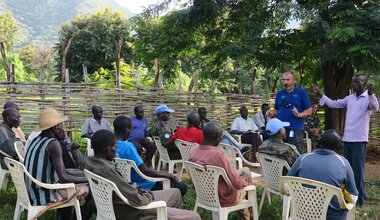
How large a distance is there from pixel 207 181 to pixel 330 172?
1106 mm

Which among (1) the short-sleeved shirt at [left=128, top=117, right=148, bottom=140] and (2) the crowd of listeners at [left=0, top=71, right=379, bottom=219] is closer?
(2) the crowd of listeners at [left=0, top=71, right=379, bottom=219]

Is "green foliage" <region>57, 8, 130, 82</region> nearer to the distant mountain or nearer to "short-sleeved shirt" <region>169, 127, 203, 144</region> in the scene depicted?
"short-sleeved shirt" <region>169, 127, 203, 144</region>

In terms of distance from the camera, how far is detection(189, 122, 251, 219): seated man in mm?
3553

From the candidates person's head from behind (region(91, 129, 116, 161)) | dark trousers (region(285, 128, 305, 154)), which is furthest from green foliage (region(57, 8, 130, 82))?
person's head from behind (region(91, 129, 116, 161))

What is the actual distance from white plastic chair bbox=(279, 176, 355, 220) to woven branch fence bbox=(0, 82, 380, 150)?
6.89m

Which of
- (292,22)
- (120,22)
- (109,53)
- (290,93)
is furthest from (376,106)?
(120,22)

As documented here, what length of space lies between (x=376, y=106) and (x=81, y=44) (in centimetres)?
1879

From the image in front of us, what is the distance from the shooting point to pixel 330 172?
3.09m

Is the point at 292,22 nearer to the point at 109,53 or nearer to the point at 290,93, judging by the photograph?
the point at 290,93

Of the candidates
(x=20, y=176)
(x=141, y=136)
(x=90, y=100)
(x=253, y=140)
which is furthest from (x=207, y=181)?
(x=90, y=100)

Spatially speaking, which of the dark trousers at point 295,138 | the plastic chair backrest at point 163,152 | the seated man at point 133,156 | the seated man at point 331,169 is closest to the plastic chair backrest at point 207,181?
the seated man at point 133,156

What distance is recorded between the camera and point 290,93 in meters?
5.12

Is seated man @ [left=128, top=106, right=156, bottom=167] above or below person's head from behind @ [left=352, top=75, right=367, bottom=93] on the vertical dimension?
below

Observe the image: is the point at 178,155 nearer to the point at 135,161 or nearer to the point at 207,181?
the point at 135,161
